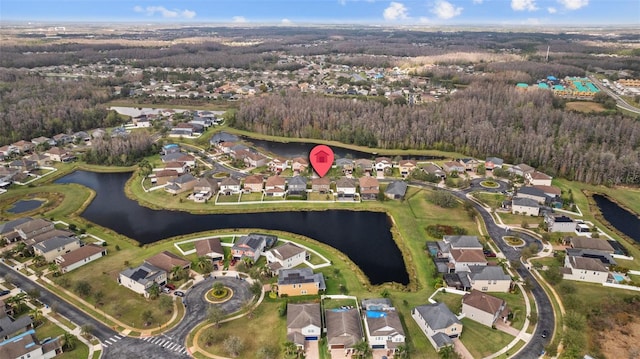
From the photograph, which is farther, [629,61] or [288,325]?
[629,61]

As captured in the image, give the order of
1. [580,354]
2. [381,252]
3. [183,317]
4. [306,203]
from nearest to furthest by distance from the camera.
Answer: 1. [580,354]
2. [183,317]
3. [381,252]
4. [306,203]

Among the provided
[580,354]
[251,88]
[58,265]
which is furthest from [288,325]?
[251,88]

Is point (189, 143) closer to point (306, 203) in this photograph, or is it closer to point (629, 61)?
point (306, 203)

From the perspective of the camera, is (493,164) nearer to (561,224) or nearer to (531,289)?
(561,224)

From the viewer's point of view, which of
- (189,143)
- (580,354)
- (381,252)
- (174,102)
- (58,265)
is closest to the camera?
(580,354)

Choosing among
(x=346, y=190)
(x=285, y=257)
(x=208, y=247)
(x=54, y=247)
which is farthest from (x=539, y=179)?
(x=54, y=247)
